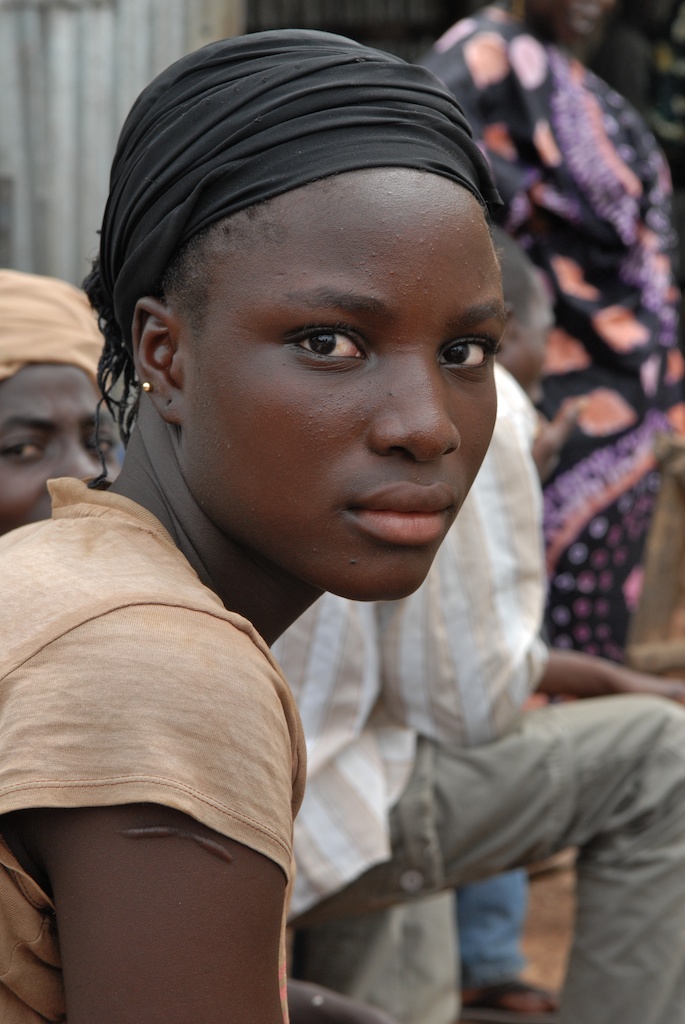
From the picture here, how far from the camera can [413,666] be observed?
2.54m

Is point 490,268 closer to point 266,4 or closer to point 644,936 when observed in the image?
point 644,936

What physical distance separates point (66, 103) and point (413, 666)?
82.3 inches

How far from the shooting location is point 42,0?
3.71 m

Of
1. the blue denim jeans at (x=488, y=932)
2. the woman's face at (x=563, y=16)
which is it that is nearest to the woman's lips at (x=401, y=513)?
the blue denim jeans at (x=488, y=932)

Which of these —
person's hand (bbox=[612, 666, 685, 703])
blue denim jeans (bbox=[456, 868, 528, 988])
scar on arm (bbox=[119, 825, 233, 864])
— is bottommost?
blue denim jeans (bbox=[456, 868, 528, 988])

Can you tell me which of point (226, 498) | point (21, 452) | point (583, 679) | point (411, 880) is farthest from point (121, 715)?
point (583, 679)

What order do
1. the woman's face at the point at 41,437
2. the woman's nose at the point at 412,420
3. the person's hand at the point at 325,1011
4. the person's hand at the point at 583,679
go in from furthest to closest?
the person's hand at the point at 583,679 < the woman's face at the point at 41,437 < the person's hand at the point at 325,1011 < the woman's nose at the point at 412,420

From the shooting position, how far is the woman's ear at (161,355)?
52.3 inches

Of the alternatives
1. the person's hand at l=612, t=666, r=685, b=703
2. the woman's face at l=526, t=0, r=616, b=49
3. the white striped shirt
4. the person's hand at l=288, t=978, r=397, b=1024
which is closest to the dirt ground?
the person's hand at l=612, t=666, r=685, b=703

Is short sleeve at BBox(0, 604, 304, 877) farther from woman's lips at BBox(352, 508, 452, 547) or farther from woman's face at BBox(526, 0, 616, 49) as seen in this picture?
woman's face at BBox(526, 0, 616, 49)

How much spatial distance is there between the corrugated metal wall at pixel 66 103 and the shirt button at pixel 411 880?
1973mm

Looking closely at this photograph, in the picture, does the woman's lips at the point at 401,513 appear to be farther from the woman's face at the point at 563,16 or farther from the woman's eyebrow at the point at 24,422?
the woman's face at the point at 563,16

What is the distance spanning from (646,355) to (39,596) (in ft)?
11.3

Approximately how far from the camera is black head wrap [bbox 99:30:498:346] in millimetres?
1257
